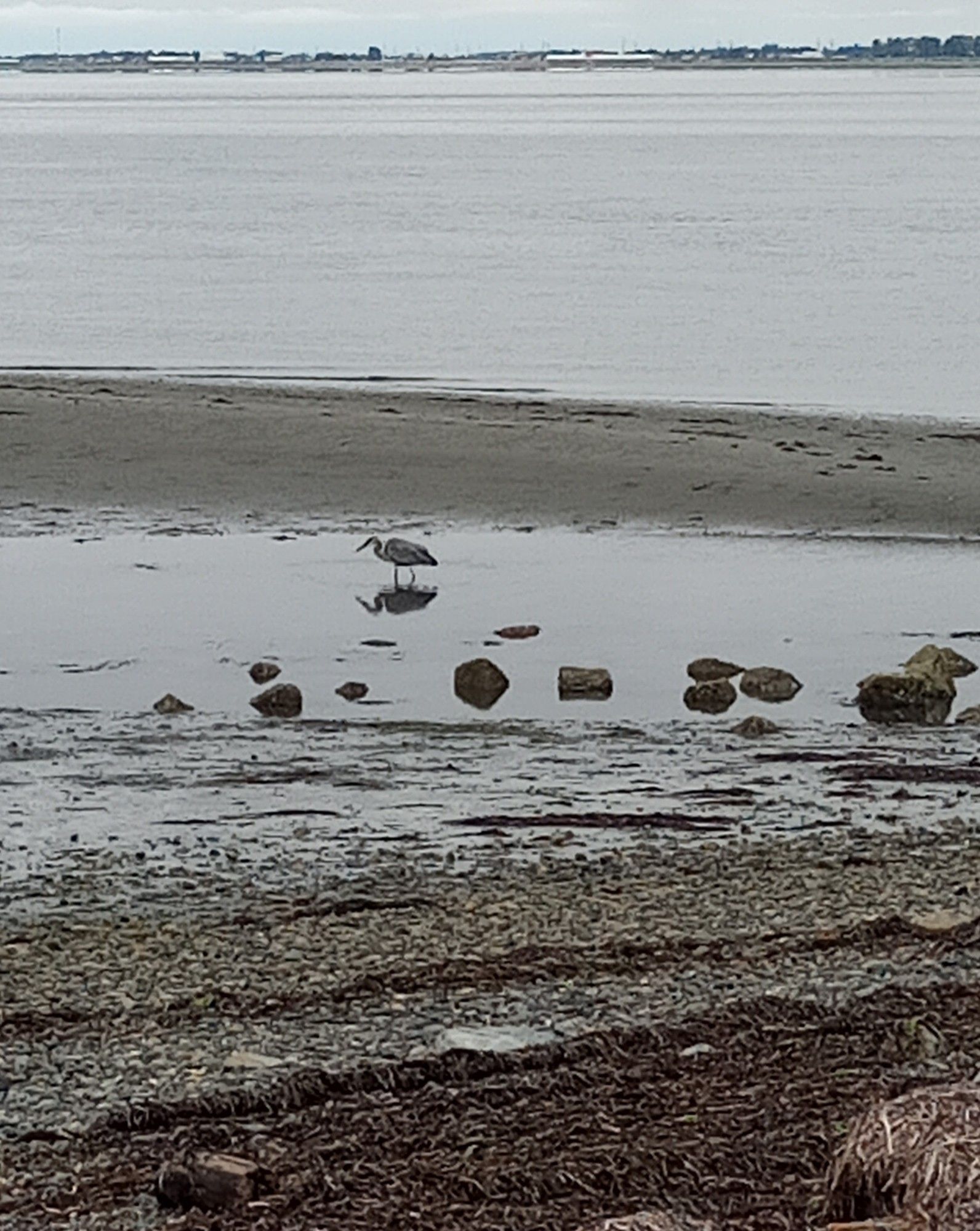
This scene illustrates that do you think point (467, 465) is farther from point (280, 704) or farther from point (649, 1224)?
point (649, 1224)

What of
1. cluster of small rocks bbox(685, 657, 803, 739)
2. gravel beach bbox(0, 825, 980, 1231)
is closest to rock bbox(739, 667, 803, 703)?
cluster of small rocks bbox(685, 657, 803, 739)

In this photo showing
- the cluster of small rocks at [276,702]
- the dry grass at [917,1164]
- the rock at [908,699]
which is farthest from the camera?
the cluster of small rocks at [276,702]

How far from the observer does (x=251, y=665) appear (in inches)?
465

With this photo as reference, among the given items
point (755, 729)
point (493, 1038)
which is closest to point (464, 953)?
point (493, 1038)

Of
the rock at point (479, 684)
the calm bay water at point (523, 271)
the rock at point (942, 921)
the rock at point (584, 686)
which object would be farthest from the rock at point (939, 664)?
the calm bay water at point (523, 271)

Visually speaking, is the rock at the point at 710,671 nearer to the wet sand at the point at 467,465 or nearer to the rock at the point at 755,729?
the rock at the point at 755,729

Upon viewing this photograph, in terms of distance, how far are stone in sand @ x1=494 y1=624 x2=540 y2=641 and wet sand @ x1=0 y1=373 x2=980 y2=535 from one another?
3.82 metres

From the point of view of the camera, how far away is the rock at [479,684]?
439 inches

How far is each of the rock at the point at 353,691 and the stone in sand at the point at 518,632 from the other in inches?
55.2

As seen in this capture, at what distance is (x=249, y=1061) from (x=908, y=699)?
18.5 feet

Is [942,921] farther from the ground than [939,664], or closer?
farther from the ground

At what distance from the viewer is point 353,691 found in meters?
11.2

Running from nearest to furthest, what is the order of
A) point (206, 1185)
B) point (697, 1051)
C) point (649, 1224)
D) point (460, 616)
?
1. point (649, 1224)
2. point (206, 1185)
3. point (697, 1051)
4. point (460, 616)

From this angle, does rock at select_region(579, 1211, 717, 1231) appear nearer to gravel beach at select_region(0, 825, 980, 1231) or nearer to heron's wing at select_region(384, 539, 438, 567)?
gravel beach at select_region(0, 825, 980, 1231)
